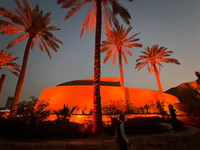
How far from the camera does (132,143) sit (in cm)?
524

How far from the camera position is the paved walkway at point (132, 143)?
4742 mm

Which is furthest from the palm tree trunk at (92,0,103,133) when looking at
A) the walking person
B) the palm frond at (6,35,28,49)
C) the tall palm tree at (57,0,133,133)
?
the palm frond at (6,35,28,49)

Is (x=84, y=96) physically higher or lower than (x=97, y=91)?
higher

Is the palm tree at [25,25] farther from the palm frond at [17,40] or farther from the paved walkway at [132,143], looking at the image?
the paved walkway at [132,143]

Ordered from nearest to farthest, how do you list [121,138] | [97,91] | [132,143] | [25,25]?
[121,138], [132,143], [97,91], [25,25]

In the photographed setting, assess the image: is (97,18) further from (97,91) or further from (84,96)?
(84,96)

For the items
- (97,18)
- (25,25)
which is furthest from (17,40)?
(97,18)

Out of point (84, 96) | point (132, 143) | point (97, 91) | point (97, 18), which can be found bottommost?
point (132, 143)

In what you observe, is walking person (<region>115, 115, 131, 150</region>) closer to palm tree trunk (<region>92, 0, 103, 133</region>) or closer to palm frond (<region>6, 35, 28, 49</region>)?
palm tree trunk (<region>92, 0, 103, 133</region>)

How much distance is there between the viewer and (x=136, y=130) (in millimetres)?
6617

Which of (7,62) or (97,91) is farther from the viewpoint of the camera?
(7,62)

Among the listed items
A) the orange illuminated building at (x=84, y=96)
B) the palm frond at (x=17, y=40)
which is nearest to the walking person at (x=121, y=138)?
the orange illuminated building at (x=84, y=96)

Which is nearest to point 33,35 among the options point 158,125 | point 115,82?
point 158,125

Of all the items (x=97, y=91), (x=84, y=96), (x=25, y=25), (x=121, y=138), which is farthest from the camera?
(x=84, y=96)
